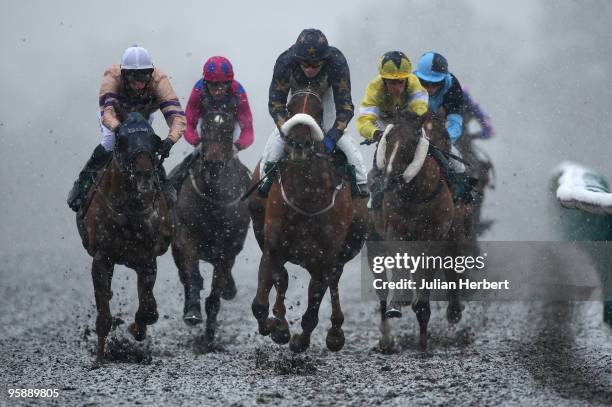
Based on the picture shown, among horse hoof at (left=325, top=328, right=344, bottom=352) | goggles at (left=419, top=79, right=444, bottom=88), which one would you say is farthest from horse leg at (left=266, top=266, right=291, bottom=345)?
goggles at (left=419, top=79, right=444, bottom=88)

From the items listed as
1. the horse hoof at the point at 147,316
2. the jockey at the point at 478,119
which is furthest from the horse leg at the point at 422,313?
the jockey at the point at 478,119

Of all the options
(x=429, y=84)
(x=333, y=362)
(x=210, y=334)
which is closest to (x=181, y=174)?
(x=210, y=334)

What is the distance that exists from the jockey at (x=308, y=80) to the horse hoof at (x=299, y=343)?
1.20 m

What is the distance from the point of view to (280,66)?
841cm

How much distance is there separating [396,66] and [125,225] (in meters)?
2.85

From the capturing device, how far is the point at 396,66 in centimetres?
951

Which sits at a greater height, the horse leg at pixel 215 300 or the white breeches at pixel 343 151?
the white breeches at pixel 343 151

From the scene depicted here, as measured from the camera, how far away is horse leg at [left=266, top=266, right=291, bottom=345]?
26.6 feet

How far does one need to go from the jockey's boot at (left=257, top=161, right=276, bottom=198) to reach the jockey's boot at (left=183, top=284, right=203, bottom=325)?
1.74m

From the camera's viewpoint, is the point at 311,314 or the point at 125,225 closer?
the point at 311,314

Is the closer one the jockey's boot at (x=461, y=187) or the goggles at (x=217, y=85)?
the goggles at (x=217, y=85)

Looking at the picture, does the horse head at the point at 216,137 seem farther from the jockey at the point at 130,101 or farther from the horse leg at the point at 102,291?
the horse leg at the point at 102,291

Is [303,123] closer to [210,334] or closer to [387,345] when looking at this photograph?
[387,345]

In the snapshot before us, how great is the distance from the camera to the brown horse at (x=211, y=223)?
33.6 ft
